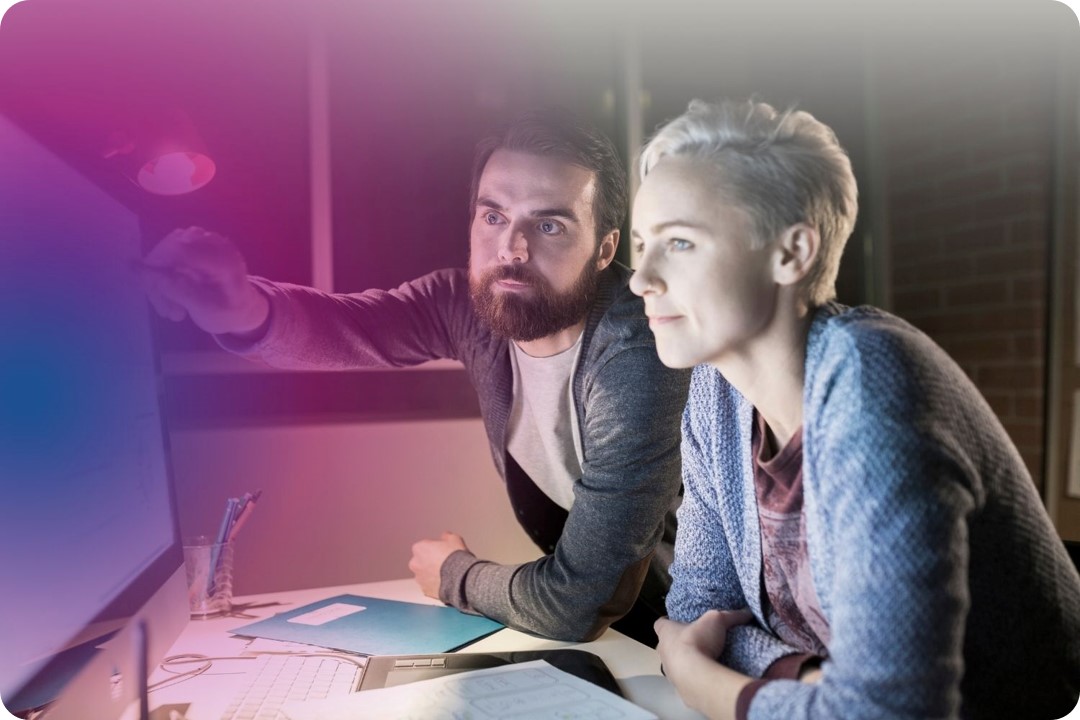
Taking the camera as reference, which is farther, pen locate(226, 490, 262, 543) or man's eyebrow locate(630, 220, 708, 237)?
pen locate(226, 490, 262, 543)

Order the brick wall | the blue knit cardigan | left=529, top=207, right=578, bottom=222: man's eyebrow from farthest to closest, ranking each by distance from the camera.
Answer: the brick wall < left=529, top=207, right=578, bottom=222: man's eyebrow < the blue knit cardigan

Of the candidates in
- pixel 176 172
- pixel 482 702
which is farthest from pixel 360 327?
pixel 482 702

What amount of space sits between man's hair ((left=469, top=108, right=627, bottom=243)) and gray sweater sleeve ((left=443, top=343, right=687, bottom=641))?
0.66 feet

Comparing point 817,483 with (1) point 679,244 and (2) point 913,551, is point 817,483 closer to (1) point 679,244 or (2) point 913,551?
(2) point 913,551

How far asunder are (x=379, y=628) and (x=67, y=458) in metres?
0.50

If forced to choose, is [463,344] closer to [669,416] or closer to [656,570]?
[669,416]

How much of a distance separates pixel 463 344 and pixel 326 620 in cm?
43

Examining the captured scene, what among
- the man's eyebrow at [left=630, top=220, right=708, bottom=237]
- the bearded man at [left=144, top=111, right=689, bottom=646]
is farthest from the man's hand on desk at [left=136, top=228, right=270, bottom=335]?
the man's eyebrow at [left=630, top=220, right=708, bottom=237]

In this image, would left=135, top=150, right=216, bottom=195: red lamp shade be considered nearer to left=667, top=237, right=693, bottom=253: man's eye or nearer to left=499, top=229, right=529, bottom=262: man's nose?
left=499, top=229, right=529, bottom=262: man's nose

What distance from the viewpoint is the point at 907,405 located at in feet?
2.23

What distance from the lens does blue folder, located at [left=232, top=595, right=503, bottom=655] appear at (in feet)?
3.40

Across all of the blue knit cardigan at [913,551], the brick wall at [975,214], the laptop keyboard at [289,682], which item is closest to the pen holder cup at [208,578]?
the laptop keyboard at [289,682]

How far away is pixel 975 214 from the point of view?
4.68 feet

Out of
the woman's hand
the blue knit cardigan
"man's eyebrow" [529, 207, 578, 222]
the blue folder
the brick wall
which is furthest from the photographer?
the brick wall
